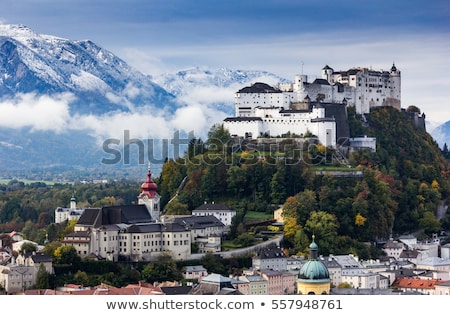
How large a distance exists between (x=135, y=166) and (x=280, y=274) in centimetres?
3377

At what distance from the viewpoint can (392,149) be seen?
1379 inches

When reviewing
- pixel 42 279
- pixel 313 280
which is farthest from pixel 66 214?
pixel 313 280

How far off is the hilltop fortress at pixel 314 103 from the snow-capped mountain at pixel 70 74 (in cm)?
415

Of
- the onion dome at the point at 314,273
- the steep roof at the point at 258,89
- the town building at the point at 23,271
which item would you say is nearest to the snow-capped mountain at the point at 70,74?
the steep roof at the point at 258,89

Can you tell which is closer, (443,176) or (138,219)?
(138,219)

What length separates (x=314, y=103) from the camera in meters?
33.8

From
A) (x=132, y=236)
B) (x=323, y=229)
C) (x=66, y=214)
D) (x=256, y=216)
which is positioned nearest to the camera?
(x=132, y=236)

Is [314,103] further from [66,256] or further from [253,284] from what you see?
[66,256]

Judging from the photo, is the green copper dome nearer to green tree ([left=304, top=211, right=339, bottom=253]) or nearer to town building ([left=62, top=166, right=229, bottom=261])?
town building ([left=62, top=166, right=229, bottom=261])

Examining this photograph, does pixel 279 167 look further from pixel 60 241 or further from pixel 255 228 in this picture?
pixel 60 241

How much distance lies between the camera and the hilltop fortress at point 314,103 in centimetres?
3250

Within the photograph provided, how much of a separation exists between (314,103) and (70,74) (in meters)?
12.3

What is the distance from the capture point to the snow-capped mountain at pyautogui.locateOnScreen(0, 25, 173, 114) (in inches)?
1250

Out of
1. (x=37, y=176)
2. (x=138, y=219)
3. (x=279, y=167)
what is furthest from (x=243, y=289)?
(x=37, y=176)
